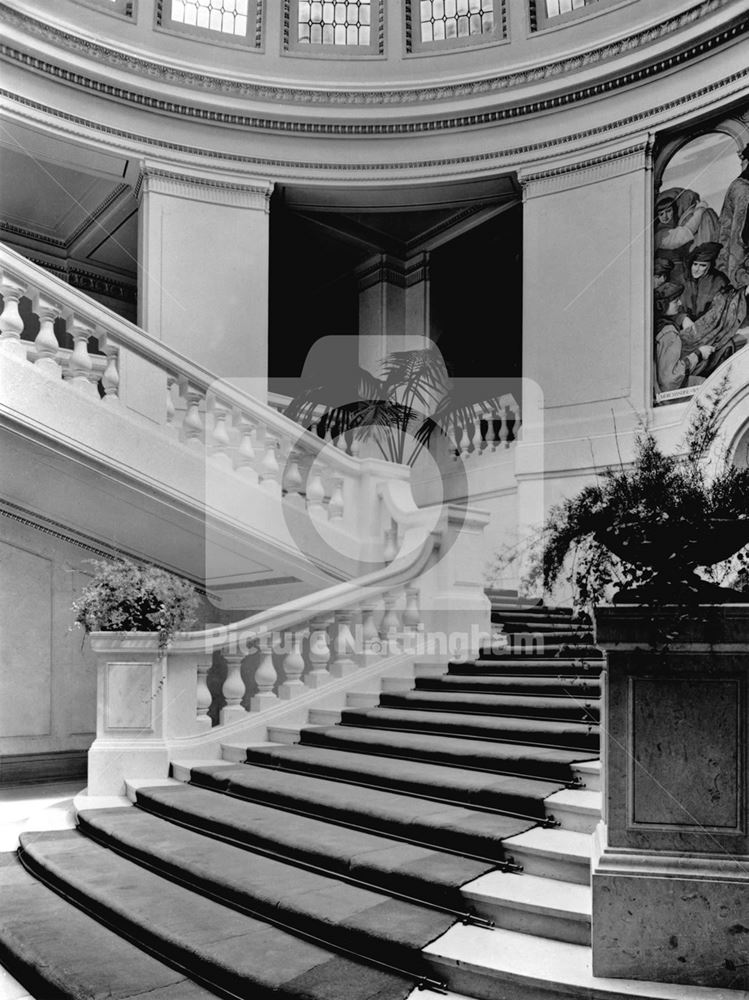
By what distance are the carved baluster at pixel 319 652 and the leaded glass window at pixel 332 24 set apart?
8.23 metres

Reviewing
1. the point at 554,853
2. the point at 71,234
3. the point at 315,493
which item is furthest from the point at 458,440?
the point at 554,853

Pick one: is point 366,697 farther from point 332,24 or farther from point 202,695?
point 332,24

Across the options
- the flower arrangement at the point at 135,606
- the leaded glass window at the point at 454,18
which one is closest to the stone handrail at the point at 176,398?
the flower arrangement at the point at 135,606

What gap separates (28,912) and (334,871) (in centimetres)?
138

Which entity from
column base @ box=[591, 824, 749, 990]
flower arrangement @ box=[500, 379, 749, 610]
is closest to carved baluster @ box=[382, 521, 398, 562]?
flower arrangement @ box=[500, 379, 749, 610]

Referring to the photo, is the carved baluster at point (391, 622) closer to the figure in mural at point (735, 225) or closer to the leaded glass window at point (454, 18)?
the figure in mural at point (735, 225)

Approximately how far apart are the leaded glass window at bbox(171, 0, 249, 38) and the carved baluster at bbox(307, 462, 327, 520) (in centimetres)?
658

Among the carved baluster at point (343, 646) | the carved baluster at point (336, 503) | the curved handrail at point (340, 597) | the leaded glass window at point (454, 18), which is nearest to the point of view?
the curved handrail at point (340, 597)

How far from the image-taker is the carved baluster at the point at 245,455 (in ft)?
24.6

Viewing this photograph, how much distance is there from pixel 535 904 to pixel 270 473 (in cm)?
477

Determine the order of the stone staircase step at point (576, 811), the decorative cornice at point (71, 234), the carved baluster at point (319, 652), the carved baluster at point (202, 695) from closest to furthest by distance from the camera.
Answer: the stone staircase step at point (576, 811)
the carved baluster at point (202, 695)
the carved baluster at point (319, 652)
the decorative cornice at point (71, 234)

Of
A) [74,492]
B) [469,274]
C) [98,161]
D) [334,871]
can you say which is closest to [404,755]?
[334,871]

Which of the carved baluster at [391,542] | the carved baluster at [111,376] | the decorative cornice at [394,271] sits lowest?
the carved baluster at [391,542]

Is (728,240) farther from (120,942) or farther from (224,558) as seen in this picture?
(120,942)
